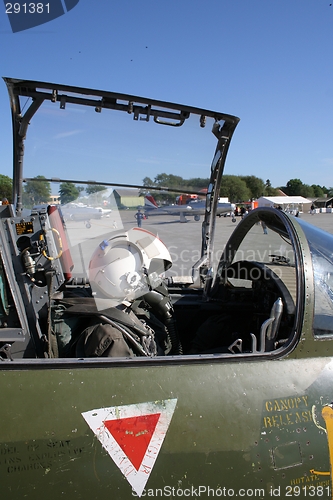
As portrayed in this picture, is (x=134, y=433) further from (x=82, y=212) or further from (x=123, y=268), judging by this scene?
(x=82, y=212)

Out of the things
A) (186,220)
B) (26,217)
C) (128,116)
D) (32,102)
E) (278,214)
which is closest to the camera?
(26,217)

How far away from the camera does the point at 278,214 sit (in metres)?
1.91

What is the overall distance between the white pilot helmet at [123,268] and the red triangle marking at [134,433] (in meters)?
0.72

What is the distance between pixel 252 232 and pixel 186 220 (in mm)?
1122

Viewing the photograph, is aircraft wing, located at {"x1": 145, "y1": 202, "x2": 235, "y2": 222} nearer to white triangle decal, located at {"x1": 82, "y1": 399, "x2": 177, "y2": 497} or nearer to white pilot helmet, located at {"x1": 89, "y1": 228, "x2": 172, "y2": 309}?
white pilot helmet, located at {"x1": 89, "y1": 228, "x2": 172, "y2": 309}

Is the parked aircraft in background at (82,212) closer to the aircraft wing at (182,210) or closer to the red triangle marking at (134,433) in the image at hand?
the aircraft wing at (182,210)

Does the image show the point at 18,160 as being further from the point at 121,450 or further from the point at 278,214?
the point at 121,450

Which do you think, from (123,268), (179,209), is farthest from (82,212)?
(179,209)

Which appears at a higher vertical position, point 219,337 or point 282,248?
point 282,248

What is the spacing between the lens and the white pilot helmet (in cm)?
200

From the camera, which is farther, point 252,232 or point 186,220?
point 186,220

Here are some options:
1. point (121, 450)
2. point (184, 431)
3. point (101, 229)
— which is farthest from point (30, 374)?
point (101, 229)

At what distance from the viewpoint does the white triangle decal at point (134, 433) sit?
1291 millimetres

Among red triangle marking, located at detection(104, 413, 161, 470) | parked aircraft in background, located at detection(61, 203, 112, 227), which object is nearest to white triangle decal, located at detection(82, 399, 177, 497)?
red triangle marking, located at detection(104, 413, 161, 470)
